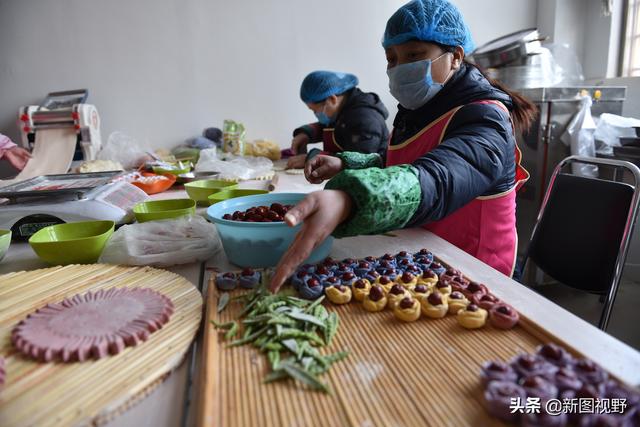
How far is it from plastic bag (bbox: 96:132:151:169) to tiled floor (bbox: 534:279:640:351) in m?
2.57

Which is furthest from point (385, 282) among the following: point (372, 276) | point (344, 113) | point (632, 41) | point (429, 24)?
point (632, 41)

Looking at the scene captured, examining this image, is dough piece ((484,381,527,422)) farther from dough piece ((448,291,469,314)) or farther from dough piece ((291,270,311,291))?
dough piece ((291,270,311,291))

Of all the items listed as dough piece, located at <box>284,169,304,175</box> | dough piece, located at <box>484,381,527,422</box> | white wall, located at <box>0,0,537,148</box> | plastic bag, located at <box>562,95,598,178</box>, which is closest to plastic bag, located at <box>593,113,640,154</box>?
plastic bag, located at <box>562,95,598,178</box>

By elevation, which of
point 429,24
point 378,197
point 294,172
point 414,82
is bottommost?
point 294,172

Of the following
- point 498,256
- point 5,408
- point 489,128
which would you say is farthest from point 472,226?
point 5,408

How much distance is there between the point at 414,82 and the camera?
1237 millimetres

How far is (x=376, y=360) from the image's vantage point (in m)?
0.59

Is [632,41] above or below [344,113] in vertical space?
above

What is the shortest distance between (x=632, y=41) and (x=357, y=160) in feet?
9.92

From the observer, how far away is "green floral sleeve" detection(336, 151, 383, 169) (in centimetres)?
137

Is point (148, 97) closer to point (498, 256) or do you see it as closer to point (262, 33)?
point (262, 33)

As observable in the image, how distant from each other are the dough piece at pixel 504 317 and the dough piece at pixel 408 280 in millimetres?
154

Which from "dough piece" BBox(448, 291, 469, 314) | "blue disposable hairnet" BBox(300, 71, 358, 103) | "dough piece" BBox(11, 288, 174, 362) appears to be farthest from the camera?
"blue disposable hairnet" BBox(300, 71, 358, 103)

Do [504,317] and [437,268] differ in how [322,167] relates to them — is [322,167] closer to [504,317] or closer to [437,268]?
[437,268]
